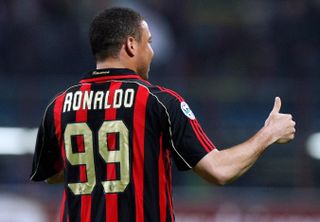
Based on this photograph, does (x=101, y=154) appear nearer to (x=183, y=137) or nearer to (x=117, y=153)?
(x=117, y=153)

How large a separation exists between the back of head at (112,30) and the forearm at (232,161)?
57cm

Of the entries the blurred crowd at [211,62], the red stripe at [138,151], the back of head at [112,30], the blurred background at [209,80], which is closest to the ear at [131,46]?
the back of head at [112,30]

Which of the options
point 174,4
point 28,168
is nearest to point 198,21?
point 174,4

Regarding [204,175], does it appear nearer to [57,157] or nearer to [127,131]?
[127,131]

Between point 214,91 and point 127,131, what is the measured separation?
5011 mm

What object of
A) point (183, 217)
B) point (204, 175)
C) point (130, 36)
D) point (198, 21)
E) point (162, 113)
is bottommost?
point (183, 217)

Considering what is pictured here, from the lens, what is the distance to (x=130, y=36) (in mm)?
4055

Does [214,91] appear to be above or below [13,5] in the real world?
below

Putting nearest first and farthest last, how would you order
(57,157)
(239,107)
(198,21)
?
(57,157)
(239,107)
(198,21)

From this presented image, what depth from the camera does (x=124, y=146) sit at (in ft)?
13.0

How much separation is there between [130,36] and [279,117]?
0.67m

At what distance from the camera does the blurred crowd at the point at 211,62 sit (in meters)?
8.65

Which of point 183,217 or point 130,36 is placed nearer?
point 130,36

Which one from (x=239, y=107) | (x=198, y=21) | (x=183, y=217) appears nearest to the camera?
(x=183, y=217)
